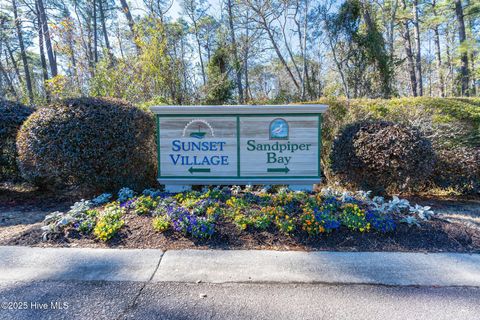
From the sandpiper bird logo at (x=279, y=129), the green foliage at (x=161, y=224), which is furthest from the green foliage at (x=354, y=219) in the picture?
the green foliage at (x=161, y=224)

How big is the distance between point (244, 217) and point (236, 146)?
1.61m

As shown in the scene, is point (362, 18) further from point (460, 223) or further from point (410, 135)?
point (460, 223)

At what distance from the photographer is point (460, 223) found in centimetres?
343

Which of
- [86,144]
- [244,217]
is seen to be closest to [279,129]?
[244,217]

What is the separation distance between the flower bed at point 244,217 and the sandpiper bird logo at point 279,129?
1.10 meters

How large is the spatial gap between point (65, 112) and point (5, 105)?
2.04 metres

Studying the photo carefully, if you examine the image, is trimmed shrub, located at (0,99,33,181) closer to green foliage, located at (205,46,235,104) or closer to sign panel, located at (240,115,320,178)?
sign panel, located at (240,115,320,178)

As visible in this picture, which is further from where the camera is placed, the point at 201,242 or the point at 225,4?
the point at 225,4

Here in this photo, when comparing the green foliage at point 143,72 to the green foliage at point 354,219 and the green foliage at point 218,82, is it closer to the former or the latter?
the green foliage at point 218,82

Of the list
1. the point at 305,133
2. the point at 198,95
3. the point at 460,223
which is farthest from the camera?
the point at 198,95

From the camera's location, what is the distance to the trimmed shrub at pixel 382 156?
13.6 feet

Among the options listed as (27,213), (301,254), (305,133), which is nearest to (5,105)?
(27,213)

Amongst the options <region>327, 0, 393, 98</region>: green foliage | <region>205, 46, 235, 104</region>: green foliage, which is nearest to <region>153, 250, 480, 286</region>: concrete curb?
<region>205, 46, 235, 104</region>: green foliage

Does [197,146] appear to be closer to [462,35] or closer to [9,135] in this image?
[9,135]
